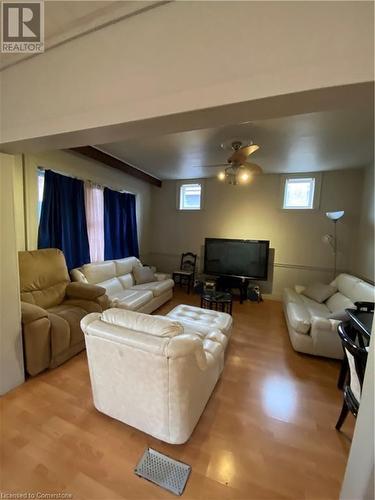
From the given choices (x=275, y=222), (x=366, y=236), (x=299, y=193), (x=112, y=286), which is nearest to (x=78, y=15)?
(x=112, y=286)

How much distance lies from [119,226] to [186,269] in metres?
1.93

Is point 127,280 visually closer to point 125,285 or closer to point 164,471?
point 125,285

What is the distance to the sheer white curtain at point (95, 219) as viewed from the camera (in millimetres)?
3559

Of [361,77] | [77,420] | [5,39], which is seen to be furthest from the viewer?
[77,420]

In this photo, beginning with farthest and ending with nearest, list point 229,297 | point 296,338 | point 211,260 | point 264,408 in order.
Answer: point 211,260 < point 229,297 < point 296,338 < point 264,408

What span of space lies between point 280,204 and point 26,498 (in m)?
4.92

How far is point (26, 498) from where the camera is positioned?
1146 mm

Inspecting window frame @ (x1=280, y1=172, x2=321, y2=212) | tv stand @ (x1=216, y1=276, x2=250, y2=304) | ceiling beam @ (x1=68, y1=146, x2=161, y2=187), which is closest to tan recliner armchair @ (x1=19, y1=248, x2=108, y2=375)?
ceiling beam @ (x1=68, y1=146, x2=161, y2=187)

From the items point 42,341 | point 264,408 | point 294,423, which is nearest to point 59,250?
point 42,341

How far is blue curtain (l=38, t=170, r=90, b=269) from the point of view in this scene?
9.50 ft

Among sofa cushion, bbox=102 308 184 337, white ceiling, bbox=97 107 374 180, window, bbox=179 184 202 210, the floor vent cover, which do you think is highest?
white ceiling, bbox=97 107 374 180

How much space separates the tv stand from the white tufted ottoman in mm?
2016

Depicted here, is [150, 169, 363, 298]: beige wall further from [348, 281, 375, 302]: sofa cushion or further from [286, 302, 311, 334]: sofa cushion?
[286, 302, 311, 334]: sofa cushion

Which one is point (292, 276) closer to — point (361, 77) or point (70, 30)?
point (361, 77)
